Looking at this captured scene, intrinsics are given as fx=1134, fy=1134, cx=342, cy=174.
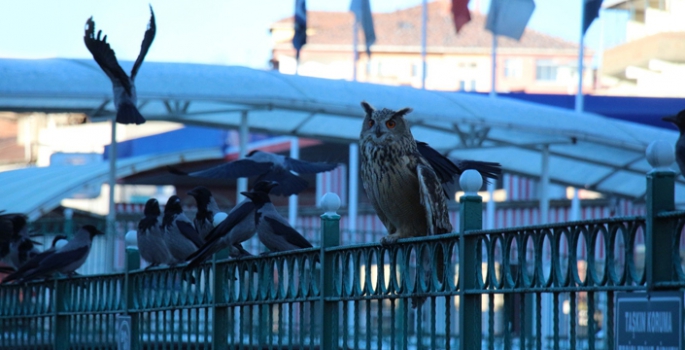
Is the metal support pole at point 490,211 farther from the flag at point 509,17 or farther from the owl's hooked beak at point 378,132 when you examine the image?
the owl's hooked beak at point 378,132

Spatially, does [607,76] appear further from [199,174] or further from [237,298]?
[237,298]

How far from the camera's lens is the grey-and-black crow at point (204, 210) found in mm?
8281

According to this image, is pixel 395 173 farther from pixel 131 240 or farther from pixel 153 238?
pixel 153 238

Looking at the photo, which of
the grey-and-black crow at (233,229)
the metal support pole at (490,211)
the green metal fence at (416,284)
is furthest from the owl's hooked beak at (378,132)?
the metal support pole at (490,211)

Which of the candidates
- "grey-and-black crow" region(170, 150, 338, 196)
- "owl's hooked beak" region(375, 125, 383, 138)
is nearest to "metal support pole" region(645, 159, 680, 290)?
"owl's hooked beak" region(375, 125, 383, 138)

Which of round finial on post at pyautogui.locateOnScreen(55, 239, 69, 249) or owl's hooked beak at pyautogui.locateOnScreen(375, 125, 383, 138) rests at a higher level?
owl's hooked beak at pyautogui.locateOnScreen(375, 125, 383, 138)

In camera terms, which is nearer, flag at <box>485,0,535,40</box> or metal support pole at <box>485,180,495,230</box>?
metal support pole at <box>485,180,495,230</box>

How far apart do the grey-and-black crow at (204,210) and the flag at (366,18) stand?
11.9 metres

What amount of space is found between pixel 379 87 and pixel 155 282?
859 cm

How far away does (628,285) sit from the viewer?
2807 mm

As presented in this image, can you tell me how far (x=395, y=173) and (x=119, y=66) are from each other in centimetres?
525

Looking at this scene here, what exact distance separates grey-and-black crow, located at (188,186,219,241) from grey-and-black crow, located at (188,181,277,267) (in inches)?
55.0

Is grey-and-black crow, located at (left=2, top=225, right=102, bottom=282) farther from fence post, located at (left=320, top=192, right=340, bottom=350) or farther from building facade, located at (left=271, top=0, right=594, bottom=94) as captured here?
building facade, located at (left=271, top=0, right=594, bottom=94)

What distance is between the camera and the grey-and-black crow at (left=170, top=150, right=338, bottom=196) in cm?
852
